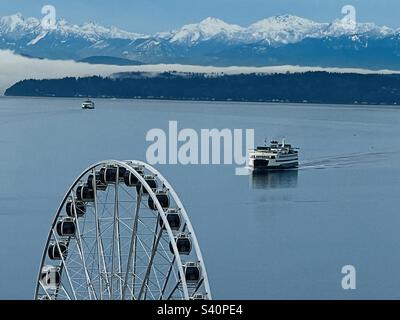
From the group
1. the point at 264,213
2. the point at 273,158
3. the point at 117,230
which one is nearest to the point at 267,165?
the point at 273,158

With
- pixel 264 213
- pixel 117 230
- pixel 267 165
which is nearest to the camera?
pixel 117 230

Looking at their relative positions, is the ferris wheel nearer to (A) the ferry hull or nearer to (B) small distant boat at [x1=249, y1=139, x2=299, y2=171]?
(A) the ferry hull

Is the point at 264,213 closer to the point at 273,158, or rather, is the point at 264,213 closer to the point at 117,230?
the point at 273,158

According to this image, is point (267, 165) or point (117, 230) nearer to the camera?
point (117, 230)

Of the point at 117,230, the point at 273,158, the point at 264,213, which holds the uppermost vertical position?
the point at 273,158

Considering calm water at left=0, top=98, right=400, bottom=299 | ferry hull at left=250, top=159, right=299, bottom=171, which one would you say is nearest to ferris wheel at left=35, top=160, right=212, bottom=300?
calm water at left=0, top=98, right=400, bottom=299

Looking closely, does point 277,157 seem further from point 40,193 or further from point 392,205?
point 40,193
